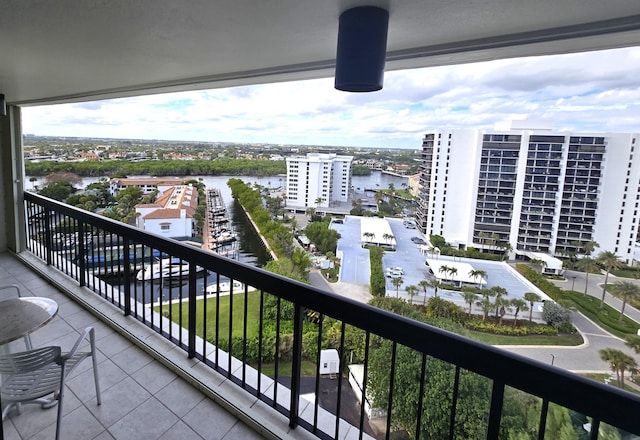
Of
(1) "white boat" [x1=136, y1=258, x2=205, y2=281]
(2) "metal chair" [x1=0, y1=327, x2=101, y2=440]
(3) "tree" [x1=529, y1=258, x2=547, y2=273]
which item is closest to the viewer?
(2) "metal chair" [x1=0, y1=327, x2=101, y2=440]

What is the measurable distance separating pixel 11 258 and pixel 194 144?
3.79 meters

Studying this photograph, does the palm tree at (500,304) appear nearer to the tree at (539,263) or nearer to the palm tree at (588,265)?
the tree at (539,263)

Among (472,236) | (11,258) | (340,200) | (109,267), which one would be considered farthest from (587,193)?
(11,258)

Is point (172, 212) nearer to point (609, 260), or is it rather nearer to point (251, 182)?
point (251, 182)

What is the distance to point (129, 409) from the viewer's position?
6.38ft

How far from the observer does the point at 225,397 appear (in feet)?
6.50

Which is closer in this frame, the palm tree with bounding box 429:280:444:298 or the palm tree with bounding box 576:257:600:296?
the palm tree with bounding box 576:257:600:296

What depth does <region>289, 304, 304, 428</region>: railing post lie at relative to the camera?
1682 millimetres

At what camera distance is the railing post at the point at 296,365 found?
1682 mm

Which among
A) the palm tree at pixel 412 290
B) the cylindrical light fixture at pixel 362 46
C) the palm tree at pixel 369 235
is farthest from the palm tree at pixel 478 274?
the cylindrical light fixture at pixel 362 46

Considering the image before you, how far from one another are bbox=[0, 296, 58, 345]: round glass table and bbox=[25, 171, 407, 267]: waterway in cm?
310

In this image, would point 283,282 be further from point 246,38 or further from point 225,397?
point 246,38

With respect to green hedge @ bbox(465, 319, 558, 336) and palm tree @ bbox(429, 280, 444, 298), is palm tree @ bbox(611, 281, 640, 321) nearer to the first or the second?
green hedge @ bbox(465, 319, 558, 336)

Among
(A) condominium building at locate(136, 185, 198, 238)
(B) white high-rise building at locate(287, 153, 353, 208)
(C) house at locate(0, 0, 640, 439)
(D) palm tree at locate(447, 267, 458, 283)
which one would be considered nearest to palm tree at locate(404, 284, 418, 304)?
(D) palm tree at locate(447, 267, 458, 283)
